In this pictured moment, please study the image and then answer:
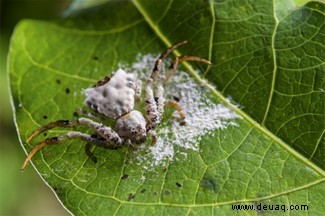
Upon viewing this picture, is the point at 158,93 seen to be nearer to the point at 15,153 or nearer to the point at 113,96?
the point at 113,96

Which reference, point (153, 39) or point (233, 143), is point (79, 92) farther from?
point (233, 143)

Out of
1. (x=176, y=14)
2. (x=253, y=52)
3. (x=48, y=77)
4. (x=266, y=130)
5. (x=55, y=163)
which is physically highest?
(x=48, y=77)

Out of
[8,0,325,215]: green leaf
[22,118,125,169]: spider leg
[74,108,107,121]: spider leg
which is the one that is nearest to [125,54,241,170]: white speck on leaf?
[8,0,325,215]: green leaf

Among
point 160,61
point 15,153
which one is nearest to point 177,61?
point 160,61

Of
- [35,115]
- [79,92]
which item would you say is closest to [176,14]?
[79,92]

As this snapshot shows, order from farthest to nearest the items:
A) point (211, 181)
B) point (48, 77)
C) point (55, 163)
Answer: point (48, 77)
point (55, 163)
point (211, 181)

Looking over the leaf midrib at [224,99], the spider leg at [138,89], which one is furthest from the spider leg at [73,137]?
the leaf midrib at [224,99]
